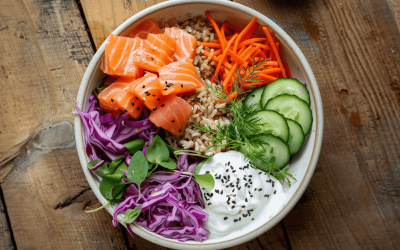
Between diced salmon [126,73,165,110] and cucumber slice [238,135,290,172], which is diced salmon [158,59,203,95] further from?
cucumber slice [238,135,290,172]

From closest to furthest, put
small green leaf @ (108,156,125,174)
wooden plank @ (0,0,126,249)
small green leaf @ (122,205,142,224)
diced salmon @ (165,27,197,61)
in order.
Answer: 1. small green leaf @ (122,205,142,224)
2. small green leaf @ (108,156,125,174)
3. diced salmon @ (165,27,197,61)
4. wooden plank @ (0,0,126,249)

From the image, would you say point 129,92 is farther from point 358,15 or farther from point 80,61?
point 358,15

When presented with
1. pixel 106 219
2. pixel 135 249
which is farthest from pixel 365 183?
pixel 106 219

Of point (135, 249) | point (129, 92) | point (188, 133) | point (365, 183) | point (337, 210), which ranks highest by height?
point (129, 92)

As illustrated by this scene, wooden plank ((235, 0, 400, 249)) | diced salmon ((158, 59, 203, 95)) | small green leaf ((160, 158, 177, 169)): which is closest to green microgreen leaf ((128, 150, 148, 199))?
small green leaf ((160, 158, 177, 169))

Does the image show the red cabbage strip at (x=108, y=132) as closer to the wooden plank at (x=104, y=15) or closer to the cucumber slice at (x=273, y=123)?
the wooden plank at (x=104, y=15)

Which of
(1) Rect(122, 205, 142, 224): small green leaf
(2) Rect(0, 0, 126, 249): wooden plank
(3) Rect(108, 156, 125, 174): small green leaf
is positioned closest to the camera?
(1) Rect(122, 205, 142, 224): small green leaf

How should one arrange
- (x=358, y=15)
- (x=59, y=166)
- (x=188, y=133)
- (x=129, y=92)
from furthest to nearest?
(x=358, y=15)
(x=59, y=166)
(x=188, y=133)
(x=129, y=92)
